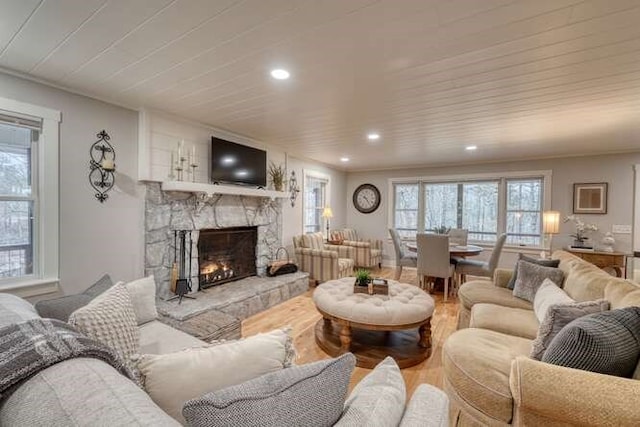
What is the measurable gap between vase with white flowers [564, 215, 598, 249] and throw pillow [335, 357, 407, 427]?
18.1 ft

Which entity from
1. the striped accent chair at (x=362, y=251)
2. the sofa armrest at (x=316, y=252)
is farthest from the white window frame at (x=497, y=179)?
the sofa armrest at (x=316, y=252)

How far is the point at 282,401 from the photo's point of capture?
0.69 m

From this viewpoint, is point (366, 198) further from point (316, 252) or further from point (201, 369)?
point (201, 369)

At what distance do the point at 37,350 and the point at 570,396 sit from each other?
1.81 m

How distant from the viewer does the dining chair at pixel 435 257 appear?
4.16m

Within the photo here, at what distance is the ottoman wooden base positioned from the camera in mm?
2525

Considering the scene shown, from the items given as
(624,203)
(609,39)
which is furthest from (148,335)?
(624,203)

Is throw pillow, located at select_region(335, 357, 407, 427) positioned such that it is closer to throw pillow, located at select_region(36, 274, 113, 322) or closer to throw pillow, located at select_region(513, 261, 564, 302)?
throw pillow, located at select_region(36, 274, 113, 322)

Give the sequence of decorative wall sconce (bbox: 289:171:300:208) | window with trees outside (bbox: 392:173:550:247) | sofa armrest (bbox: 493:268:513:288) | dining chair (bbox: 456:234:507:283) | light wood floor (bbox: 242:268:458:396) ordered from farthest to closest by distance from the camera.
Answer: window with trees outside (bbox: 392:173:550:247), decorative wall sconce (bbox: 289:171:300:208), dining chair (bbox: 456:234:507:283), sofa armrest (bbox: 493:268:513:288), light wood floor (bbox: 242:268:458:396)

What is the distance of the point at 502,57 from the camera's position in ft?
6.52

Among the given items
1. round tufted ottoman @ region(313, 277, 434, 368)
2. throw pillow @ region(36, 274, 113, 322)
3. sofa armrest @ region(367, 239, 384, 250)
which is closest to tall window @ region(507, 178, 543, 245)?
sofa armrest @ region(367, 239, 384, 250)

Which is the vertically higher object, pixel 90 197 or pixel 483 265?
pixel 90 197

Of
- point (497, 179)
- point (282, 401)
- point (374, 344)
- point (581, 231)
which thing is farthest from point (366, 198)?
point (282, 401)

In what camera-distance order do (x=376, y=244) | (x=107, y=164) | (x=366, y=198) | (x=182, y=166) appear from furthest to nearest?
1. (x=366, y=198)
2. (x=376, y=244)
3. (x=182, y=166)
4. (x=107, y=164)
